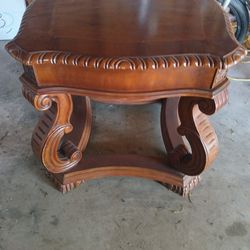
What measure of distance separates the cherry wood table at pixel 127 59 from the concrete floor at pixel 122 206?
109 millimetres

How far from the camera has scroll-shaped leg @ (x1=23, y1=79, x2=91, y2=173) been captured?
31.6 inches

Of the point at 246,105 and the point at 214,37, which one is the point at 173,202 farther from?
the point at 246,105

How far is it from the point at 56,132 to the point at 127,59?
36cm

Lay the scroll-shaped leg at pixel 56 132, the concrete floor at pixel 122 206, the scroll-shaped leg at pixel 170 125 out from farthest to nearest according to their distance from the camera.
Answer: the scroll-shaped leg at pixel 170 125, the concrete floor at pixel 122 206, the scroll-shaped leg at pixel 56 132

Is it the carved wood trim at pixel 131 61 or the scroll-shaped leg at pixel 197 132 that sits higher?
the carved wood trim at pixel 131 61

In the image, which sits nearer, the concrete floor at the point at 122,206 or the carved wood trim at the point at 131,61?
the carved wood trim at the point at 131,61

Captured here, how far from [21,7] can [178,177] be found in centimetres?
149

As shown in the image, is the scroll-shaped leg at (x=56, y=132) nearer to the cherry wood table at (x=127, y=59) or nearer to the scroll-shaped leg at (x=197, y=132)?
the cherry wood table at (x=127, y=59)

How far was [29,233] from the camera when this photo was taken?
3.12ft

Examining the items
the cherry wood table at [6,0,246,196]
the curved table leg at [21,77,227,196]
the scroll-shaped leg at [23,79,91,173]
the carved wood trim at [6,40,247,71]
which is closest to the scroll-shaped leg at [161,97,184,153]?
the curved table leg at [21,77,227,196]

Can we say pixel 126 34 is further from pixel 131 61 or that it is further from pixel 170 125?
pixel 170 125

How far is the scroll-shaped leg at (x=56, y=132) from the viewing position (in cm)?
80

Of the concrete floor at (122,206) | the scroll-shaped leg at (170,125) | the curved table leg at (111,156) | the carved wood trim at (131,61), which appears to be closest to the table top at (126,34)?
the carved wood trim at (131,61)

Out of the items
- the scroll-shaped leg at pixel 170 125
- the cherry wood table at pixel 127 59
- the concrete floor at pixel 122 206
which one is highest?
the cherry wood table at pixel 127 59
